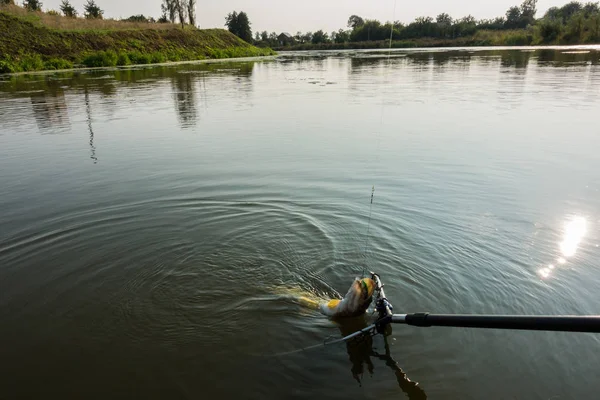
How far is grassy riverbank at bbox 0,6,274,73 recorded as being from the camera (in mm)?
36812

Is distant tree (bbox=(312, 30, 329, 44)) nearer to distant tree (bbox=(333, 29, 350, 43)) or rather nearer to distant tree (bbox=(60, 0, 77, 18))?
distant tree (bbox=(333, 29, 350, 43))

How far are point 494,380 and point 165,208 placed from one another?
536cm

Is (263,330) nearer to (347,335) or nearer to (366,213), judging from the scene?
(347,335)

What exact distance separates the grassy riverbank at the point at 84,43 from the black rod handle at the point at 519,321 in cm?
4198

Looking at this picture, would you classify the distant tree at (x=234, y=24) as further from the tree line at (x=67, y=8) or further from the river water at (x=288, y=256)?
the river water at (x=288, y=256)

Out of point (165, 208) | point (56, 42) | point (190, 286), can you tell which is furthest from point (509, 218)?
point (56, 42)

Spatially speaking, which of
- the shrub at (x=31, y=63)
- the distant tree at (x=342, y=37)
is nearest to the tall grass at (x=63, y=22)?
the shrub at (x=31, y=63)

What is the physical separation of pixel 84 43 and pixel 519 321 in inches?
2026

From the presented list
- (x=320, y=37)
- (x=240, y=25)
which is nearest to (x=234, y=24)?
(x=240, y=25)

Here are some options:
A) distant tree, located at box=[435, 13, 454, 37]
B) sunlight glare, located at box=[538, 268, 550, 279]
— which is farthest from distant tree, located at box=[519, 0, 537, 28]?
sunlight glare, located at box=[538, 268, 550, 279]

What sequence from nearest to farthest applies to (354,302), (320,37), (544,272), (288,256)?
(354,302)
(544,272)
(288,256)
(320,37)

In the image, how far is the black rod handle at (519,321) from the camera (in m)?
2.10

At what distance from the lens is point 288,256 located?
5215 mm

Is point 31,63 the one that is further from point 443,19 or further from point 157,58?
point 443,19
